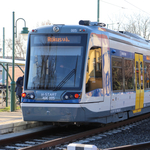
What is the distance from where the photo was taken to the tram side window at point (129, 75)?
1188cm

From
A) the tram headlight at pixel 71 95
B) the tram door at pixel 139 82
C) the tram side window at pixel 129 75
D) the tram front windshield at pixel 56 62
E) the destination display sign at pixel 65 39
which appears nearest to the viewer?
the tram headlight at pixel 71 95

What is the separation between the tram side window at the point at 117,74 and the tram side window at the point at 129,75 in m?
0.49

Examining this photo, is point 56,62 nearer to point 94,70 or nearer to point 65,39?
point 65,39

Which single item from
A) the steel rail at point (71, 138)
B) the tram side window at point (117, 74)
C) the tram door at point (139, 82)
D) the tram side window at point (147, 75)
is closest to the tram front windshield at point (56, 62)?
the steel rail at point (71, 138)

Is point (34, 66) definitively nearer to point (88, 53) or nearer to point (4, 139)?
point (88, 53)

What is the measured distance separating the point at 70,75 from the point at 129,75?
11.3ft

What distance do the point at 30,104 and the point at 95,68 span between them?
209 cm

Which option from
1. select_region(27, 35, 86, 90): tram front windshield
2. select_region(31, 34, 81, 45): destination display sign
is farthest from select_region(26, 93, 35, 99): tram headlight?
select_region(31, 34, 81, 45): destination display sign

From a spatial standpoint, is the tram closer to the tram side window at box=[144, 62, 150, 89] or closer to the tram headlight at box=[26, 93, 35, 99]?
the tram headlight at box=[26, 93, 35, 99]

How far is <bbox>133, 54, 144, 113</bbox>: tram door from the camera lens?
42.0 feet

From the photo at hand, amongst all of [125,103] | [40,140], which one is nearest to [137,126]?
[125,103]

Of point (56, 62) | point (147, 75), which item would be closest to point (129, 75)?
point (147, 75)

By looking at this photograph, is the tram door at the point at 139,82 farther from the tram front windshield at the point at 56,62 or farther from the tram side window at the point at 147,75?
the tram front windshield at the point at 56,62

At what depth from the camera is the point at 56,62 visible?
31.3 ft
